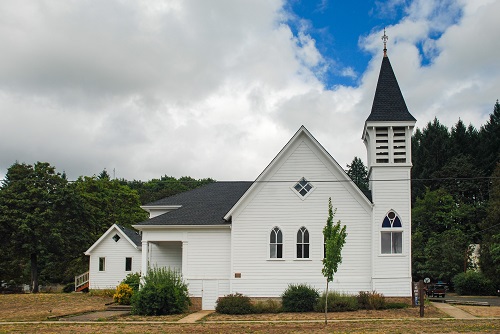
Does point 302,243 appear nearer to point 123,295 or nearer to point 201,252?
point 201,252

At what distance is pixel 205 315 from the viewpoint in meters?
26.8

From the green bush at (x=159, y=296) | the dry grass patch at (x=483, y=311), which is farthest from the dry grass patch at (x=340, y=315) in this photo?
the green bush at (x=159, y=296)

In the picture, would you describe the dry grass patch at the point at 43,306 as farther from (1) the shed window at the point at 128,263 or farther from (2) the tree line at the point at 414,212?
(2) the tree line at the point at 414,212

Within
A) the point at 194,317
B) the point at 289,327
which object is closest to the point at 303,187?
the point at 194,317

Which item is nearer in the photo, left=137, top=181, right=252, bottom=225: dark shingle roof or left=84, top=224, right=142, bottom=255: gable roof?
left=137, top=181, right=252, bottom=225: dark shingle roof

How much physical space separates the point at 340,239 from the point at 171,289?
9.13m

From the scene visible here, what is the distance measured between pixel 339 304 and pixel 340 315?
72.1 inches

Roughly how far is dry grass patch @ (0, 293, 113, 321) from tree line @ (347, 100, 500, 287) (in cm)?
2458

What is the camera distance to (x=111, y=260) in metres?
43.2

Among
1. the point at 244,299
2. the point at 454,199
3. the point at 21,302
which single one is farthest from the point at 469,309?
the point at 454,199

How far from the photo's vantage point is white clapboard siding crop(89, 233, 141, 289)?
1684 inches

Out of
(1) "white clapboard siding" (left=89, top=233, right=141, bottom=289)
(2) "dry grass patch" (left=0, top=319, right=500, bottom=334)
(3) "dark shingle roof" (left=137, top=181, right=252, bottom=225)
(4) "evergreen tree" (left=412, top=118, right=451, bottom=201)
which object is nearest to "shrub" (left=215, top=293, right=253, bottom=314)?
(3) "dark shingle roof" (left=137, top=181, right=252, bottom=225)

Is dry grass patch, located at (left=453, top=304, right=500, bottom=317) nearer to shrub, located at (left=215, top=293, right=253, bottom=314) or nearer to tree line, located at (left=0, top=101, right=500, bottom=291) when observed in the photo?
tree line, located at (left=0, top=101, right=500, bottom=291)

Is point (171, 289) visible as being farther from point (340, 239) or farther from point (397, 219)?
point (397, 219)
